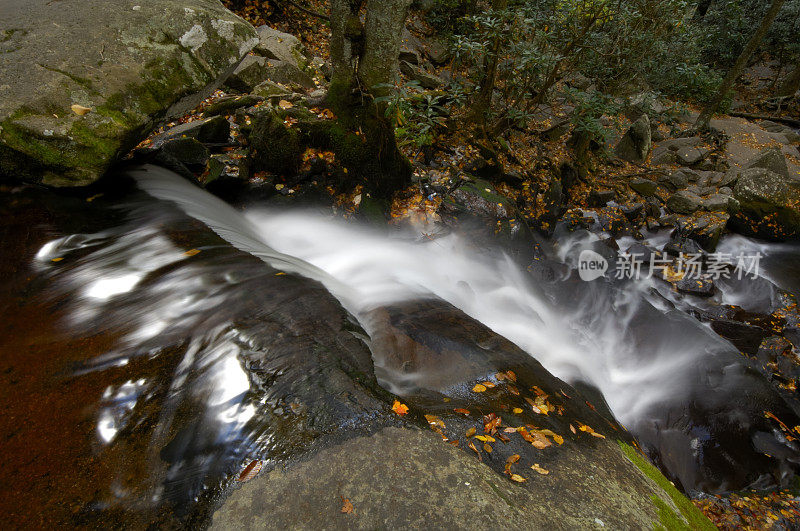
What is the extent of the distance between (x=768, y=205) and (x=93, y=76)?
12977 mm

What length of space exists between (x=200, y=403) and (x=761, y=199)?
12123 millimetres

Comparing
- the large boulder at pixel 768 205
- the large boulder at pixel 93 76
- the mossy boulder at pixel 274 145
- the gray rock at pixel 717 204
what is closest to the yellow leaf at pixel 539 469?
the large boulder at pixel 93 76

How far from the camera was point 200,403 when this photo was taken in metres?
2.10

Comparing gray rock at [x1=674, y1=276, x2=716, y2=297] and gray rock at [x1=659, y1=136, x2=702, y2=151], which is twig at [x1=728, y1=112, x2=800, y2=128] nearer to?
gray rock at [x1=659, y1=136, x2=702, y2=151]

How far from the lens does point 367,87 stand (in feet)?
17.7

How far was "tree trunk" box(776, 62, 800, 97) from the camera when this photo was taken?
50.1 feet

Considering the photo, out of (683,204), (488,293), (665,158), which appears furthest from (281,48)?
(665,158)

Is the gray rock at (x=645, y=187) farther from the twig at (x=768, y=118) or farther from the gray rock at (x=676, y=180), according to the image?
the twig at (x=768, y=118)

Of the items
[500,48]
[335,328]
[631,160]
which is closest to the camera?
[335,328]

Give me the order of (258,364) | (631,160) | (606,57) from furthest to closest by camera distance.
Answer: (631,160) < (606,57) < (258,364)

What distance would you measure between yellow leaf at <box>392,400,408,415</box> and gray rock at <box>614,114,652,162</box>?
39.7 feet

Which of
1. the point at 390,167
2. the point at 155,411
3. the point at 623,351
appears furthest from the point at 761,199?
the point at 155,411

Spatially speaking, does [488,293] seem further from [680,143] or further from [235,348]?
[680,143]

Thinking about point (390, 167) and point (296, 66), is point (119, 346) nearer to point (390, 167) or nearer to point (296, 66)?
point (390, 167)
